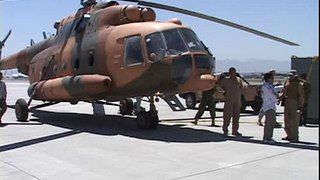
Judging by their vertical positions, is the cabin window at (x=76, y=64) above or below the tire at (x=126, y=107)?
above

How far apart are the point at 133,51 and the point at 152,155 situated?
3.64 m

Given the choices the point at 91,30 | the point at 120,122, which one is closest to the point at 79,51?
the point at 91,30

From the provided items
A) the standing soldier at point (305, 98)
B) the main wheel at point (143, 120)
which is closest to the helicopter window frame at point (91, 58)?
the main wheel at point (143, 120)

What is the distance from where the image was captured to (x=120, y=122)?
13133 millimetres

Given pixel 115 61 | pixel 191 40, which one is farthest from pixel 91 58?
pixel 191 40

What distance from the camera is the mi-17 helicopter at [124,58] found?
972 centimetres

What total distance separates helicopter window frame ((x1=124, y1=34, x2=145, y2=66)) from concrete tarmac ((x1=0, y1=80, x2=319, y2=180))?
1.75 metres

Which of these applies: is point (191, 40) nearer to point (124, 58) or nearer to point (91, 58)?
point (124, 58)

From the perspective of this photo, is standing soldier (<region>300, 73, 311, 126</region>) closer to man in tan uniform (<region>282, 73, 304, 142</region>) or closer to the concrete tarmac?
the concrete tarmac

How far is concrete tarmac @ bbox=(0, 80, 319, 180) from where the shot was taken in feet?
19.6

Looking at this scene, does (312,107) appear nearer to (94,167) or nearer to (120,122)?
(120,122)

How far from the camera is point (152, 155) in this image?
7422mm

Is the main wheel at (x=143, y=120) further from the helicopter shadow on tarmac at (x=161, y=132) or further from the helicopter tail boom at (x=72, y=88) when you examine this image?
the helicopter tail boom at (x=72, y=88)

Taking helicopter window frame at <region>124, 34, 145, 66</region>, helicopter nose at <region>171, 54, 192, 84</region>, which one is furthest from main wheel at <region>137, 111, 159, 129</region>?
helicopter nose at <region>171, 54, 192, 84</region>
